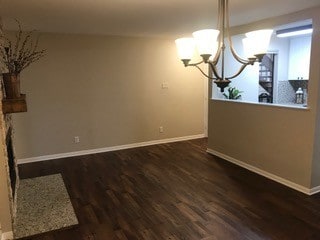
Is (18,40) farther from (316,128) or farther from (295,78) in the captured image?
(295,78)

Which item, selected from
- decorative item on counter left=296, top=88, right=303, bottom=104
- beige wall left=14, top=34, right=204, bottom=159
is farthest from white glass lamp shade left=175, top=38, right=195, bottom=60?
decorative item on counter left=296, top=88, right=303, bottom=104

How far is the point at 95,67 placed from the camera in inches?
200

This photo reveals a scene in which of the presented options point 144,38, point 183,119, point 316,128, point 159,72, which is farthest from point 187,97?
point 316,128

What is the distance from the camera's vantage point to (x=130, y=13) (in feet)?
10.6

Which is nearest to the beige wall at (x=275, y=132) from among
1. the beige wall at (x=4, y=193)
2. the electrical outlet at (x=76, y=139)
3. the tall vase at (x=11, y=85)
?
the electrical outlet at (x=76, y=139)

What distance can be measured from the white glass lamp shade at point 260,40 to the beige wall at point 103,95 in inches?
146

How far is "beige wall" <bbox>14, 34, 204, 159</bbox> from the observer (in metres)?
4.74

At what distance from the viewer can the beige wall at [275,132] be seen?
3.25 meters

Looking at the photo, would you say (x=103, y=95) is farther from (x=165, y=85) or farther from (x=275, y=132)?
(x=275, y=132)

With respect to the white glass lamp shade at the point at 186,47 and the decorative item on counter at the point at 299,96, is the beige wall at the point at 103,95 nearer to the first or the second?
the decorative item on counter at the point at 299,96

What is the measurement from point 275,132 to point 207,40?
2428 millimetres

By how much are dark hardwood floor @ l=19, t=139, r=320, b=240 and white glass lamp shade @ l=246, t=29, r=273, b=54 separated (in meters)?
1.75

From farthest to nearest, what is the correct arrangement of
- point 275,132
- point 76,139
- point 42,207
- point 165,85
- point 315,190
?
point 165,85
point 76,139
point 275,132
point 315,190
point 42,207

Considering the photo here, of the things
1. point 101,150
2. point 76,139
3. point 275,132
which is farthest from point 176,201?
point 76,139
